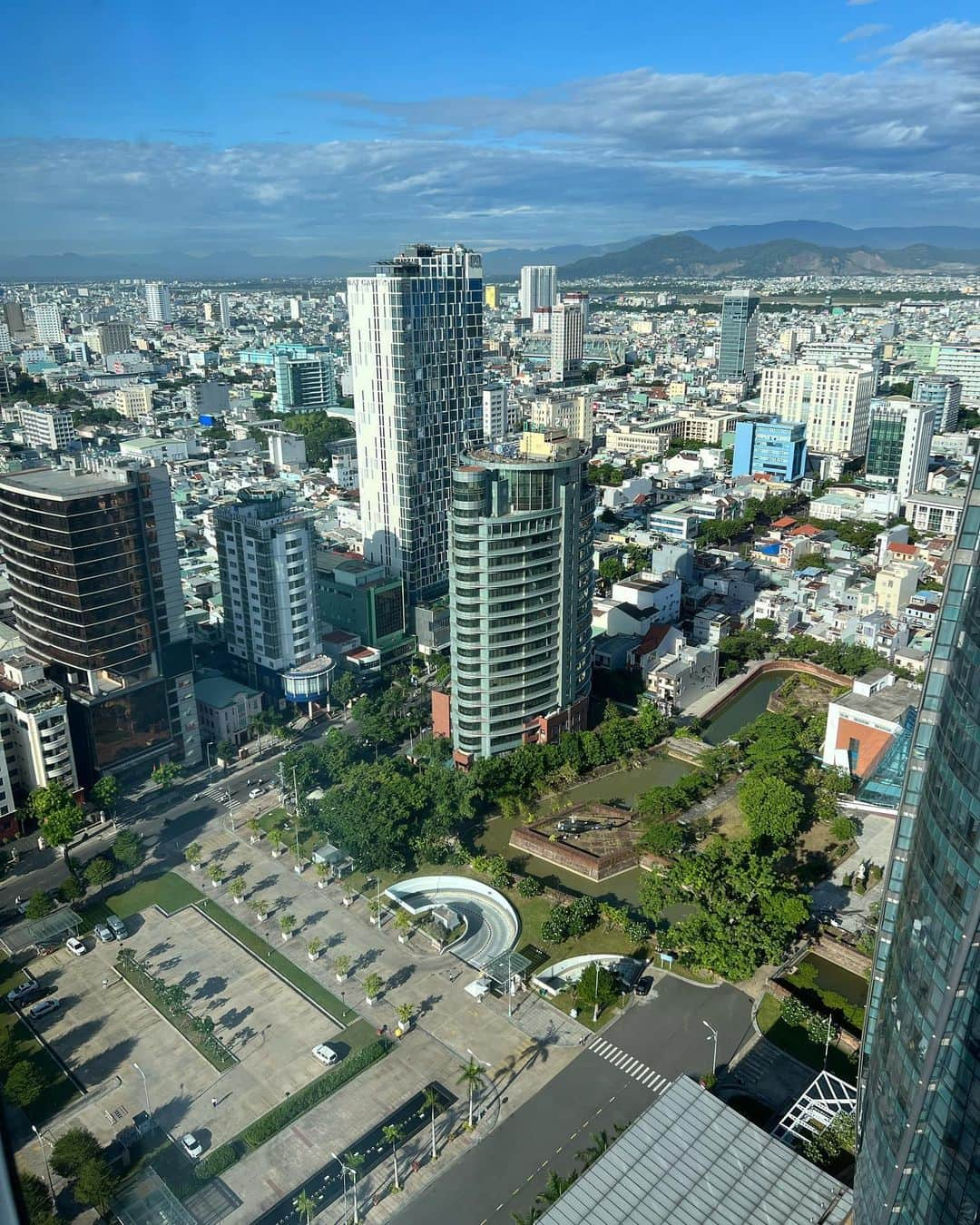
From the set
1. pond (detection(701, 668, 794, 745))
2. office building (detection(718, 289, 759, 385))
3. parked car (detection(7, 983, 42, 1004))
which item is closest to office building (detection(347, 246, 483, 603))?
pond (detection(701, 668, 794, 745))

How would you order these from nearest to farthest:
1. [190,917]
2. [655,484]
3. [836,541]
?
1. [190,917]
2. [836,541]
3. [655,484]

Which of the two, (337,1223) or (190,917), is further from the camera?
(190,917)

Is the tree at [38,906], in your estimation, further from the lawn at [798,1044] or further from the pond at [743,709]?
the pond at [743,709]

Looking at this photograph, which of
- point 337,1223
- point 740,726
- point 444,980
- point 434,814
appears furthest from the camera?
point 740,726

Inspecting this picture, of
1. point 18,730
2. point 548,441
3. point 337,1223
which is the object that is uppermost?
point 548,441

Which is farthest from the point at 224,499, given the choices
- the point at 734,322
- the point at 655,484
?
the point at 734,322

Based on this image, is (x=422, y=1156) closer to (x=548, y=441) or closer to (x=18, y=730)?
(x=18, y=730)

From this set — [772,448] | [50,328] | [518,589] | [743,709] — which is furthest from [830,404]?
[50,328]
